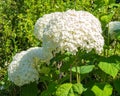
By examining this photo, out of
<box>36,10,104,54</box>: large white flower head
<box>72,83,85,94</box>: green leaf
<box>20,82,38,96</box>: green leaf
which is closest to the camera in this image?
<box>36,10,104,54</box>: large white flower head

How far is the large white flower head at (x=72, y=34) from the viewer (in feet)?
10.2

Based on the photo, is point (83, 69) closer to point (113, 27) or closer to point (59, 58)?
point (59, 58)

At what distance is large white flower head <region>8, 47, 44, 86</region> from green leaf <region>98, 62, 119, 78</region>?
0.63m

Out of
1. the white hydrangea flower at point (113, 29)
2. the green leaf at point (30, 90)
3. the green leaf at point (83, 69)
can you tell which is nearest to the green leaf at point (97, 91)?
the green leaf at point (83, 69)

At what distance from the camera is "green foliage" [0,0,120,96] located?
3354 millimetres

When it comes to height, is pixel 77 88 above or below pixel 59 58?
below

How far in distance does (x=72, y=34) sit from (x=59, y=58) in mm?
314

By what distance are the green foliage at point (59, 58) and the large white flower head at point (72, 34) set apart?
0.49 ft

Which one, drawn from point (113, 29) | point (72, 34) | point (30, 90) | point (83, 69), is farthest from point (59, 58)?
point (30, 90)

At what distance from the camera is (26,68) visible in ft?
12.3

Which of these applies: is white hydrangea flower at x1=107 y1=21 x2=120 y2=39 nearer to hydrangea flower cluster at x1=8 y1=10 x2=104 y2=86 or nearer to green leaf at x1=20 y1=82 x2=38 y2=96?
hydrangea flower cluster at x1=8 y1=10 x2=104 y2=86

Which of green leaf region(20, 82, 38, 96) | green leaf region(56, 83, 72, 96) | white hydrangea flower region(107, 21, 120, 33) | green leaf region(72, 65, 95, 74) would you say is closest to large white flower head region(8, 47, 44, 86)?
green leaf region(20, 82, 38, 96)

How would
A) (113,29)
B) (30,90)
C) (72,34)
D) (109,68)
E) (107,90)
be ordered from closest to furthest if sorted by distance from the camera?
(72,34)
(109,68)
(107,90)
(113,29)
(30,90)

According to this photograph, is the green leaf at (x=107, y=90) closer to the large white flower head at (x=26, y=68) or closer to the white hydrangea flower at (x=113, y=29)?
the white hydrangea flower at (x=113, y=29)
